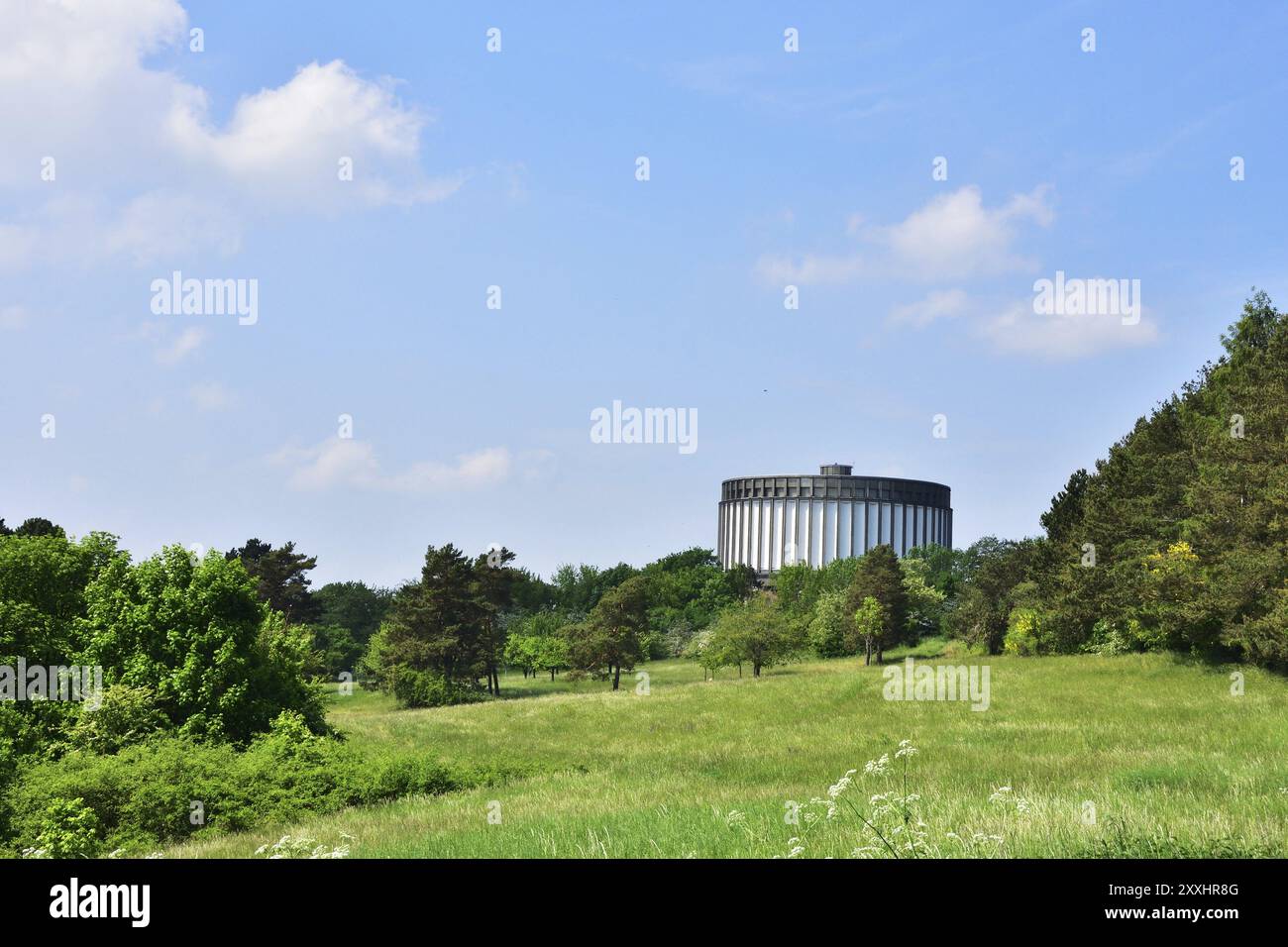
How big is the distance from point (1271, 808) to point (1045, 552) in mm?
54675

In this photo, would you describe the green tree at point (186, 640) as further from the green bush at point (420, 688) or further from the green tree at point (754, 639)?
the green tree at point (754, 639)

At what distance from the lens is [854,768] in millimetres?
20094

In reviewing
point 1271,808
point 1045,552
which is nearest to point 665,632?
point 1045,552

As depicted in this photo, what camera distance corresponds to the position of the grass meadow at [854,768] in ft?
32.0

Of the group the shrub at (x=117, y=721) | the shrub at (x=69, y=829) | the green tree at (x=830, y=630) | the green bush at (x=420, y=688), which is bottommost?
the green bush at (x=420, y=688)

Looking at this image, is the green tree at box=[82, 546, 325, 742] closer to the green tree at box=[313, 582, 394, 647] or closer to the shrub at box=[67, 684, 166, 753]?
the shrub at box=[67, 684, 166, 753]

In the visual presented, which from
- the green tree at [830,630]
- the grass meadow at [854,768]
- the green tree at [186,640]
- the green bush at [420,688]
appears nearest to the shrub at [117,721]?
the green tree at [186,640]

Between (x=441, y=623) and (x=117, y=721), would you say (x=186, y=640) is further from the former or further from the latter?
(x=441, y=623)

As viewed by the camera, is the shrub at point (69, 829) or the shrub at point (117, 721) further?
the shrub at point (117, 721)

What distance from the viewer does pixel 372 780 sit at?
23.2 metres
